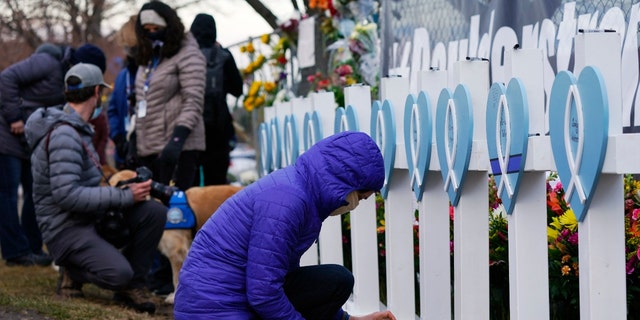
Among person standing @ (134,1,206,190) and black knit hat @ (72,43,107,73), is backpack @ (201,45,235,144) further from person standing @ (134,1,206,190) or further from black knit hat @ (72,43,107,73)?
black knit hat @ (72,43,107,73)

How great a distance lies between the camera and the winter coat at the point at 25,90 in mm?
7980

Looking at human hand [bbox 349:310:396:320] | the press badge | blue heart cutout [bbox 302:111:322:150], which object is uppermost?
the press badge

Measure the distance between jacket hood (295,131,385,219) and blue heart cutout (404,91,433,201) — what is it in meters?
0.68

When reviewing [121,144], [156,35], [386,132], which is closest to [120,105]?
[121,144]

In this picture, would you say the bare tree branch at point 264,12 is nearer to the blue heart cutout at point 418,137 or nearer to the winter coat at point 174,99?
the winter coat at point 174,99

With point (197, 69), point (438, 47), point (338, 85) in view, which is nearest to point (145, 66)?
point (197, 69)

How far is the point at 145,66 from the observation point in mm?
7285

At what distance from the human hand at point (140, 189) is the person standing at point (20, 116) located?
2215mm

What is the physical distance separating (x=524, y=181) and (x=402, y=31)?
2956mm

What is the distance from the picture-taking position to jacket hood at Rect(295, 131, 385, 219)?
3.37 meters

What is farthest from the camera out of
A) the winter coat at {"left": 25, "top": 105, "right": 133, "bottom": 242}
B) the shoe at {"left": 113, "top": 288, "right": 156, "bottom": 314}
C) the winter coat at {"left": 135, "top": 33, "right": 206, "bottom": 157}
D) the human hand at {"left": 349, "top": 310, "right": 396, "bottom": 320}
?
the human hand at {"left": 349, "top": 310, "right": 396, "bottom": 320}

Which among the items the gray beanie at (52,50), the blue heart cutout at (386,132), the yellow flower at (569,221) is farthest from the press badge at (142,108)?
the yellow flower at (569,221)

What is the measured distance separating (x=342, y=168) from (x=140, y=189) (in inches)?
117

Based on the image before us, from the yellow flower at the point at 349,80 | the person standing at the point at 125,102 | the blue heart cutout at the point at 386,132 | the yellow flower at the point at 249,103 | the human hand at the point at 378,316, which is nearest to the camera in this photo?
the human hand at the point at 378,316
